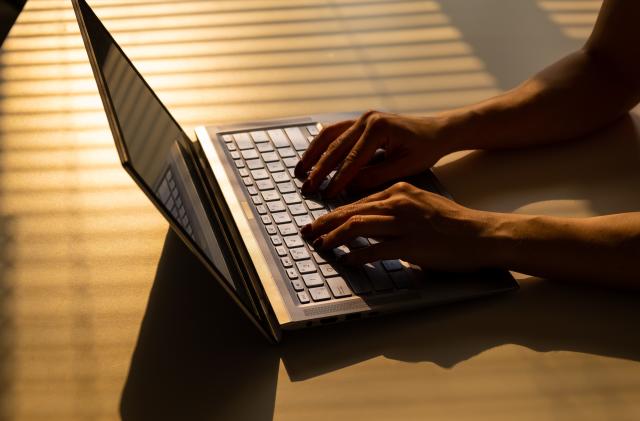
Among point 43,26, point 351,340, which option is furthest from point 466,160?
point 43,26

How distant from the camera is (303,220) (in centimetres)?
116

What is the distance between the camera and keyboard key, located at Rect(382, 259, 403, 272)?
3.55 feet

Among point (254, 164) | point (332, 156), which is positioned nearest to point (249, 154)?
point (254, 164)

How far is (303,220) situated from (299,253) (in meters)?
0.08

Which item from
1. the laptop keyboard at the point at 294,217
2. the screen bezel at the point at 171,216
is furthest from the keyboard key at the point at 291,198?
the screen bezel at the point at 171,216

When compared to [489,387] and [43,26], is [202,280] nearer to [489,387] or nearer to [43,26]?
[489,387]

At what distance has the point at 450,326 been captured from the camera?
104cm

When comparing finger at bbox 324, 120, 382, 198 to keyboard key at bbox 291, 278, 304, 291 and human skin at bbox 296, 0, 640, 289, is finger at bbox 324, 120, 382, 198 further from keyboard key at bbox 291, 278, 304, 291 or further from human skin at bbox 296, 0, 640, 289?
keyboard key at bbox 291, 278, 304, 291

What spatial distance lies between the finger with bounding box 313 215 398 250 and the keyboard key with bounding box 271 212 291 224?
0.09m

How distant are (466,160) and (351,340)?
1.40 ft

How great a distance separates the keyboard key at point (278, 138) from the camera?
1304mm

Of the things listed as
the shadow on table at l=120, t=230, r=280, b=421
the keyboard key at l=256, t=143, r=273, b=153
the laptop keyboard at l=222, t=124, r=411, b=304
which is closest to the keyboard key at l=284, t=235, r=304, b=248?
the laptop keyboard at l=222, t=124, r=411, b=304

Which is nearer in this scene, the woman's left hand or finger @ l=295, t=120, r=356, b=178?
the woman's left hand

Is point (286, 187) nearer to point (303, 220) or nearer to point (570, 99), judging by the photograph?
point (303, 220)
